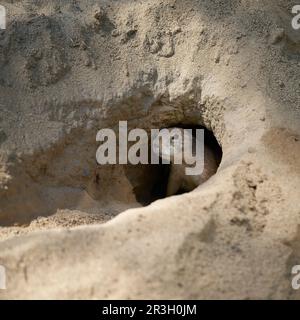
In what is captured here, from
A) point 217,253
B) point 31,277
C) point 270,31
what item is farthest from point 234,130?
point 31,277

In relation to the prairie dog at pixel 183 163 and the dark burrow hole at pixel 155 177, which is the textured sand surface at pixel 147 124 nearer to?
the dark burrow hole at pixel 155 177

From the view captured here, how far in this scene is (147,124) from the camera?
2414 millimetres

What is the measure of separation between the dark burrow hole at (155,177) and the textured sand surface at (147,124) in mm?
13

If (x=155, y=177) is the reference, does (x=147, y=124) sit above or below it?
above

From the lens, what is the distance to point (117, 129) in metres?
2.35

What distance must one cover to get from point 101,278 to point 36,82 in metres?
1.11

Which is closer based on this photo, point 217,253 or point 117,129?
point 217,253

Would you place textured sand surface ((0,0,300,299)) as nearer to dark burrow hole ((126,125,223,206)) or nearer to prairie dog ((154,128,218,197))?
dark burrow hole ((126,125,223,206))

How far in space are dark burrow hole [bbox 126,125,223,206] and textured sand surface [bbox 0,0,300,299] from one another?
1 cm

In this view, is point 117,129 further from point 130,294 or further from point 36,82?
point 130,294

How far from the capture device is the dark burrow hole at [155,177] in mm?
2418

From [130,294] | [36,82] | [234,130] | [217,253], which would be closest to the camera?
[130,294]

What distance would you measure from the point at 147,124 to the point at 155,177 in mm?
312

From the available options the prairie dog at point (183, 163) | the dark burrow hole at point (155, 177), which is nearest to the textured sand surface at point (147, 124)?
the dark burrow hole at point (155, 177)
